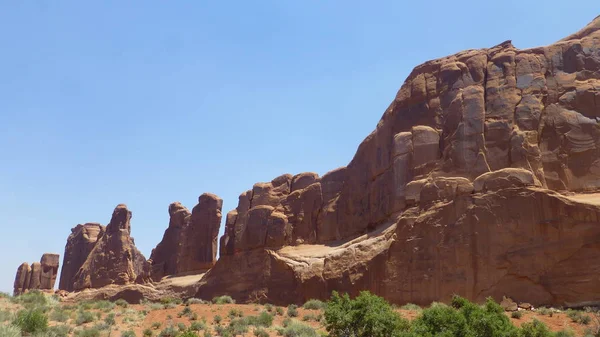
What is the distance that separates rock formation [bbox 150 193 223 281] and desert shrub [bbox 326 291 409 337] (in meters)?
38.4

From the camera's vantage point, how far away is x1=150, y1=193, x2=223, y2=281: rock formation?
60312mm

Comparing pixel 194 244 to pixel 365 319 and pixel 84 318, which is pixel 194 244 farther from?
pixel 365 319

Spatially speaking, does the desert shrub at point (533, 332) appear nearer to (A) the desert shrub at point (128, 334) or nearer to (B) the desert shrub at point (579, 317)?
(B) the desert shrub at point (579, 317)

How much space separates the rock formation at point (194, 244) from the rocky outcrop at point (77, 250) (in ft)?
43.9

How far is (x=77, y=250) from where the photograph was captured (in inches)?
3024

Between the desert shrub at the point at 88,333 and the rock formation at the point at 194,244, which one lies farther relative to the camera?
the rock formation at the point at 194,244

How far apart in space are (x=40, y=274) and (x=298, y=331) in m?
60.7

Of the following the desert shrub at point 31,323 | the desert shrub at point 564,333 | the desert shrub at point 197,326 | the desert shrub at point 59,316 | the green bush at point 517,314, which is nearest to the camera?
the desert shrub at point 564,333

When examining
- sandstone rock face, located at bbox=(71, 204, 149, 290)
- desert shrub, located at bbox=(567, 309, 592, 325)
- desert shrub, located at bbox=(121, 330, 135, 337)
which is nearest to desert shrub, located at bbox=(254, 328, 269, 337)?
desert shrub, located at bbox=(121, 330, 135, 337)

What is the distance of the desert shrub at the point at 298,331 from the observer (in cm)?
2592

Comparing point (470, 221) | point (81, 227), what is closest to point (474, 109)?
point (470, 221)

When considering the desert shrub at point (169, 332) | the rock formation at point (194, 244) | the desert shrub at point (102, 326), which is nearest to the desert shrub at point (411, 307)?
the desert shrub at point (169, 332)

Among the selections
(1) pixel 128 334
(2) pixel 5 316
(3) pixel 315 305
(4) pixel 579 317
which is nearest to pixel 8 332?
(1) pixel 128 334

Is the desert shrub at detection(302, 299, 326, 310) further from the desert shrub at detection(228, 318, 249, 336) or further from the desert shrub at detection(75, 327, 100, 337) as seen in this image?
the desert shrub at detection(75, 327, 100, 337)
